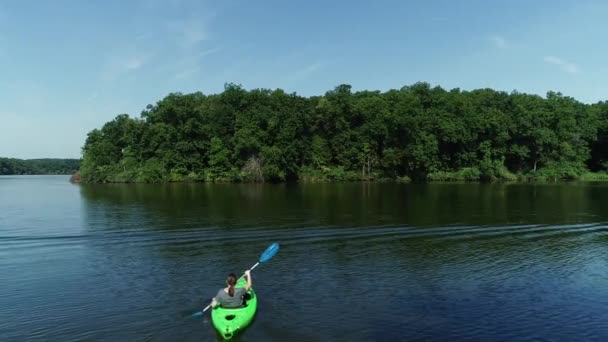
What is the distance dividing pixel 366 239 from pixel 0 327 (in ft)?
57.4

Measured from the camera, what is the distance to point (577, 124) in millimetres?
101625

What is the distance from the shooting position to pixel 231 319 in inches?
494

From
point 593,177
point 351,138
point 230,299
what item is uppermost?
point 351,138

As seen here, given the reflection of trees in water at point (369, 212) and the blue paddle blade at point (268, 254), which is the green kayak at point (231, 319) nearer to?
the blue paddle blade at point (268, 254)

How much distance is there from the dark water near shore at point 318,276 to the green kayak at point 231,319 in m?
0.33

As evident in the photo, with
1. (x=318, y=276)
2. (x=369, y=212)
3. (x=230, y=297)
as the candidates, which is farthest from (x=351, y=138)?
(x=230, y=297)

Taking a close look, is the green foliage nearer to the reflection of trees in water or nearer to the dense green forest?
the dense green forest

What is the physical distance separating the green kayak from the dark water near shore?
0.33 metres

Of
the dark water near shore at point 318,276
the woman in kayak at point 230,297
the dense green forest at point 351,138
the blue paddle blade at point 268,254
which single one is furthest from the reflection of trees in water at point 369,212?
the dense green forest at point 351,138

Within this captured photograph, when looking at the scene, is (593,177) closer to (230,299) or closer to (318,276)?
(318,276)

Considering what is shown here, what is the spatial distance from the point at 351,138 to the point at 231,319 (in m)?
85.4

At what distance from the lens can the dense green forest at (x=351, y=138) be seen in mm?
91250

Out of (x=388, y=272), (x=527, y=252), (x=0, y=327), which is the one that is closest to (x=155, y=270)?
(x=0, y=327)

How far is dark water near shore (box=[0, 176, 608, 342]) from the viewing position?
42.7 feet
